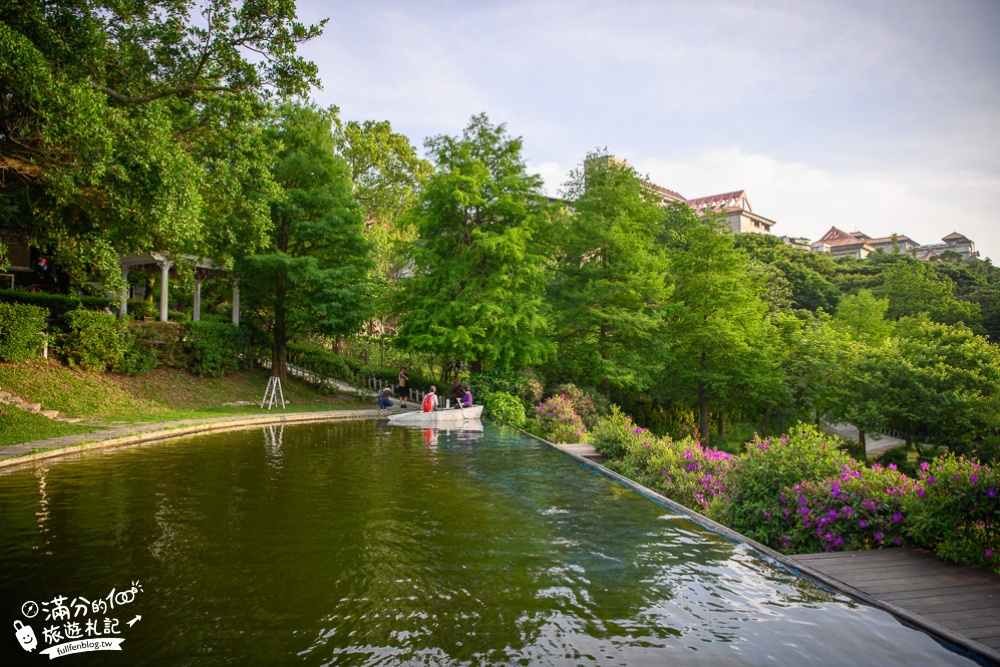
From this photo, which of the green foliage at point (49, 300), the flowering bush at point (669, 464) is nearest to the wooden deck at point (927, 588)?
the flowering bush at point (669, 464)

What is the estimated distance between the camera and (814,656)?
14.6 feet

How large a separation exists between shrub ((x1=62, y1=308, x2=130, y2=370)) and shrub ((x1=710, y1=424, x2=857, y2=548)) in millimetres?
21191

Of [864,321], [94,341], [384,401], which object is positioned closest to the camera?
[94,341]

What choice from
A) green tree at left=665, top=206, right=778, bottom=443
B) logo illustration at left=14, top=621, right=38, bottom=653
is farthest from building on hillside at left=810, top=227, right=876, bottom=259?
logo illustration at left=14, top=621, right=38, bottom=653

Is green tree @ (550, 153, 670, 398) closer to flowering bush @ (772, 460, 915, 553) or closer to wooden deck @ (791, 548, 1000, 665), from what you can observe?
flowering bush @ (772, 460, 915, 553)

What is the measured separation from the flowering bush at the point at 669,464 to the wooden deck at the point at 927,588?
3.11 metres

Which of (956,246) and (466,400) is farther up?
(956,246)

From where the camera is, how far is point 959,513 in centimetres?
614

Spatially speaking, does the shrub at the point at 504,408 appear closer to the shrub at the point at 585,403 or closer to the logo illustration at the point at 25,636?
the shrub at the point at 585,403

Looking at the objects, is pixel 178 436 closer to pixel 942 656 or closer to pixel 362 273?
pixel 362 273

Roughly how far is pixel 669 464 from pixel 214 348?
21.7 metres

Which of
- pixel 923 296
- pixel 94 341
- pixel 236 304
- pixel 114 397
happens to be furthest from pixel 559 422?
pixel 923 296

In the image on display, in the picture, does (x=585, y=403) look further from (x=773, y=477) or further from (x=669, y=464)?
(x=773, y=477)

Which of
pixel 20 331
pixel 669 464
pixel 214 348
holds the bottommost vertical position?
pixel 669 464
